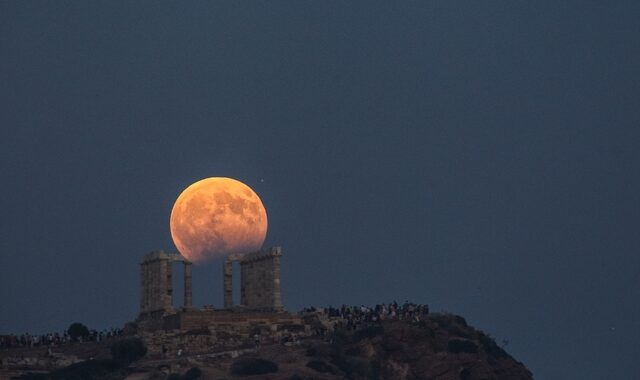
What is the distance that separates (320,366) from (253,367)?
467 cm

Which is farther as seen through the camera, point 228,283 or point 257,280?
point 228,283

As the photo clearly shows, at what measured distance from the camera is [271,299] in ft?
428

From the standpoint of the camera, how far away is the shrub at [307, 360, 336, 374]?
114 m

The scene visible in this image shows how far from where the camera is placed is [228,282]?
134 m

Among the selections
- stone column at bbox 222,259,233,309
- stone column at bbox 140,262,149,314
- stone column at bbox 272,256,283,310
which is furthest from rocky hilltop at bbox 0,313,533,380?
stone column at bbox 140,262,149,314

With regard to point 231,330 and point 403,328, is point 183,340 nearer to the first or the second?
point 231,330

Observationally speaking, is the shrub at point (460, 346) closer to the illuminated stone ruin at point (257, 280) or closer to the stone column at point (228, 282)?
the illuminated stone ruin at point (257, 280)

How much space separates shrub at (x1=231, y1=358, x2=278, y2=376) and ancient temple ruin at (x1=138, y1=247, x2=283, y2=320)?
15681 mm

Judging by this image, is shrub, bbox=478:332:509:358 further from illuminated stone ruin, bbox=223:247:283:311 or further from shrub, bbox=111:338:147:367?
shrub, bbox=111:338:147:367

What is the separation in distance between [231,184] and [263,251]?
6.85 meters

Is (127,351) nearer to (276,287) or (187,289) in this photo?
(187,289)

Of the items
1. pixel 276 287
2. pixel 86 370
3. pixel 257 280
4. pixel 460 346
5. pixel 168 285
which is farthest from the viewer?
pixel 257 280

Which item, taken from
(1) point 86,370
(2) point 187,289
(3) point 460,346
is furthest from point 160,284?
(3) point 460,346

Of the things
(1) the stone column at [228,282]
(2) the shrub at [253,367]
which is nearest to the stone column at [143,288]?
(1) the stone column at [228,282]
